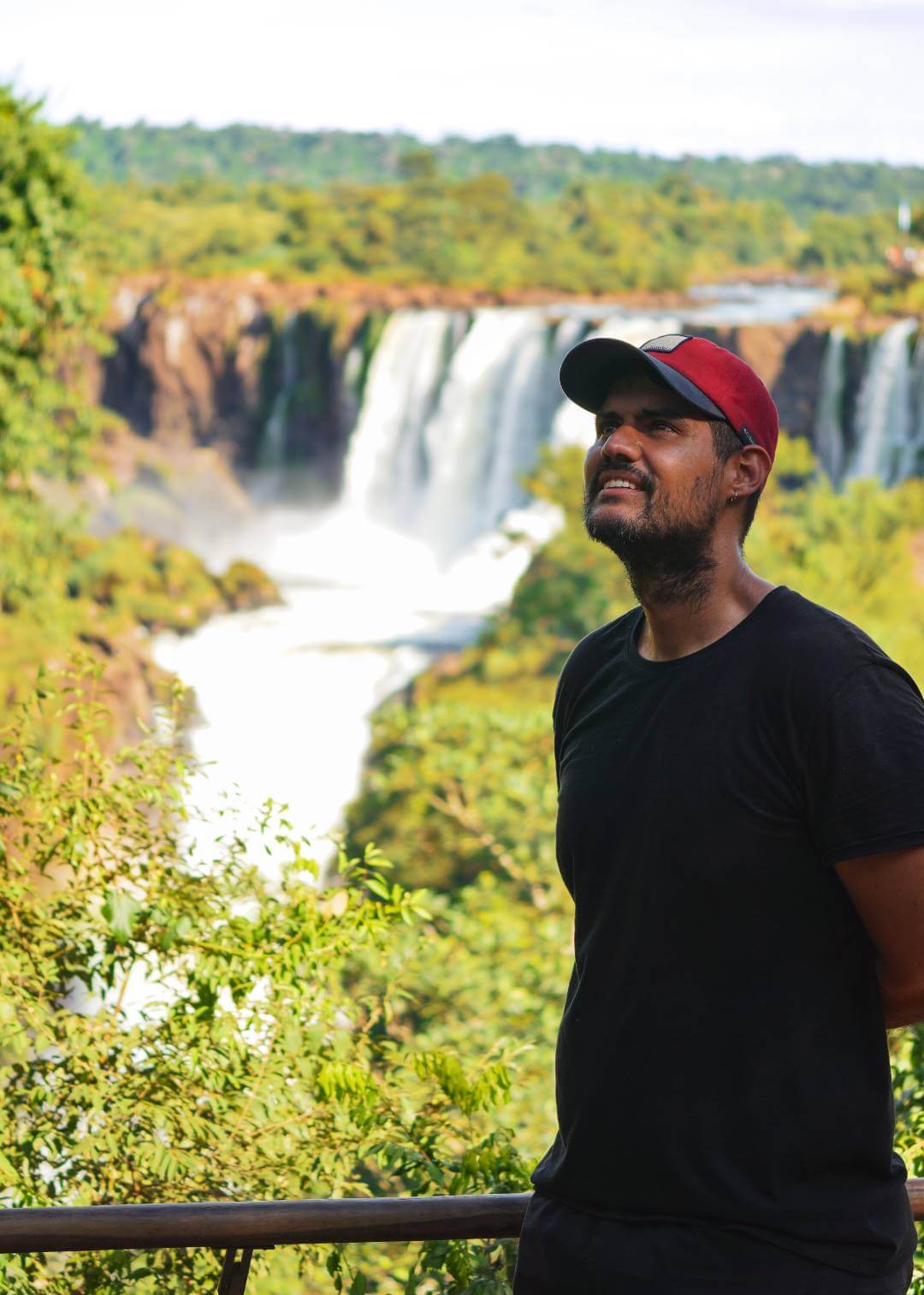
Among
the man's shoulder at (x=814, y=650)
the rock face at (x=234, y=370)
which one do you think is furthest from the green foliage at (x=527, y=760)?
the rock face at (x=234, y=370)

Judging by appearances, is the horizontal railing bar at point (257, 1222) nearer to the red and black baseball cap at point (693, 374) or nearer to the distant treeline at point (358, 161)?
the red and black baseball cap at point (693, 374)

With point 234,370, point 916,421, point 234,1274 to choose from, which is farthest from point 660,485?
point 234,370

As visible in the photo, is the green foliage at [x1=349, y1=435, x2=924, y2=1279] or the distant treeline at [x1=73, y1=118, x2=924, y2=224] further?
the distant treeline at [x1=73, y1=118, x2=924, y2=224]

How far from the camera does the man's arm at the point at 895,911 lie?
143 cm

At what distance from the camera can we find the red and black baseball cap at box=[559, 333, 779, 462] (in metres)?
1.62

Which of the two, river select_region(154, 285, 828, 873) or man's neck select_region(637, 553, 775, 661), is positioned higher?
river select_region(154, 285, 828, 873)

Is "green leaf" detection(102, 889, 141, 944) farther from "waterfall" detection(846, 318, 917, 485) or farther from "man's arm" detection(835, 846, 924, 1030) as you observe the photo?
"waterfall" detection(846, 318, 917, 485)

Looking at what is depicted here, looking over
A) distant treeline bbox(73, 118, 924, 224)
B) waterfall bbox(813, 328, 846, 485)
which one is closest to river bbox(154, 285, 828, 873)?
waterfall bbox(813, 328, 846, 485)

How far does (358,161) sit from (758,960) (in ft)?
294

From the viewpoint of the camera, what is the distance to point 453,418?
28.2 m

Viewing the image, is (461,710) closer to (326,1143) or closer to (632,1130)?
(326,1143)

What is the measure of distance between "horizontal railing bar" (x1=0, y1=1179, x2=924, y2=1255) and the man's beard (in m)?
0.72

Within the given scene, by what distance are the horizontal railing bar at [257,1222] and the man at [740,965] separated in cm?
26

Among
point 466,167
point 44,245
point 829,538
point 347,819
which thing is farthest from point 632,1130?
point 466,167
